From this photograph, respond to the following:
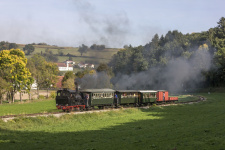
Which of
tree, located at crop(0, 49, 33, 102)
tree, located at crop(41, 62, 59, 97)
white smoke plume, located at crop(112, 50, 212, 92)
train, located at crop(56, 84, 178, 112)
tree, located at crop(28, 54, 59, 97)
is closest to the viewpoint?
train, located at crop(56, 84, 178, 112)

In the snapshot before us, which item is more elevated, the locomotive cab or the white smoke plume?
the white smoke plume

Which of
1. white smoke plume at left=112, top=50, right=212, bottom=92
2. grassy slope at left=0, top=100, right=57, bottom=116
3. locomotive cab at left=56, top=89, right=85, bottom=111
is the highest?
white smoke plume at left=112, top=50, right=212, bottom=92

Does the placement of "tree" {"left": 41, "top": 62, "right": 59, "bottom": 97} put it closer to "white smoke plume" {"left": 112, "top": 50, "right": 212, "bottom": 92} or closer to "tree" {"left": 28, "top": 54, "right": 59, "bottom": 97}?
"tree" {"left": 28, "top": 54, "right": 59, "bottom": 97}

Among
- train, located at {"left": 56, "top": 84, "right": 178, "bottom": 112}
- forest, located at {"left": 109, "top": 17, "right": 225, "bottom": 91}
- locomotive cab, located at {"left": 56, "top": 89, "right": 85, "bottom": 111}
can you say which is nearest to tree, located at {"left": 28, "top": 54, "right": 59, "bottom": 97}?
forest, located at {"left": 109, "top": 17, "right": 225, "bottom": 91}

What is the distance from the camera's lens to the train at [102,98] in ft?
137

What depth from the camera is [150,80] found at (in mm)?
103000

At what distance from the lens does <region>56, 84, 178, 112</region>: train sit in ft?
137

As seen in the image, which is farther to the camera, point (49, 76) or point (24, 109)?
point (49, 76)

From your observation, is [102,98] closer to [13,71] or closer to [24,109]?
[24,109]

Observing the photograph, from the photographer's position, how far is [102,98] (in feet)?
153

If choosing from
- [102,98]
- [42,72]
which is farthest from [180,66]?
[102,98]

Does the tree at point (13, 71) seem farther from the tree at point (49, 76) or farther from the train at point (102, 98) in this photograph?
the train at point (102, 98)

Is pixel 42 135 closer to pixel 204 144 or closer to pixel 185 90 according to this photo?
pixel 204 144

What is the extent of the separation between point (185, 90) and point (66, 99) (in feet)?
246
